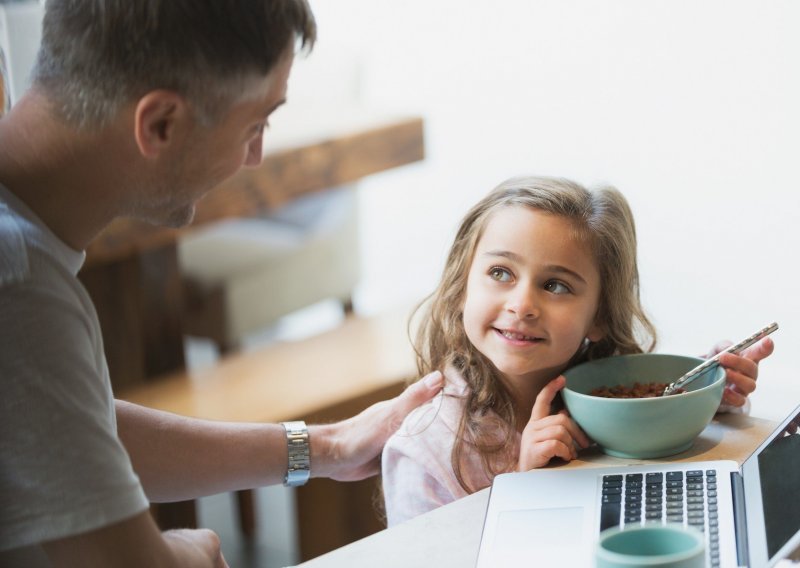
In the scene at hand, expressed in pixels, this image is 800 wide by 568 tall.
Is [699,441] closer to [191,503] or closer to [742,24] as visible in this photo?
[191,503]

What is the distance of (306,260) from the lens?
3.10 m

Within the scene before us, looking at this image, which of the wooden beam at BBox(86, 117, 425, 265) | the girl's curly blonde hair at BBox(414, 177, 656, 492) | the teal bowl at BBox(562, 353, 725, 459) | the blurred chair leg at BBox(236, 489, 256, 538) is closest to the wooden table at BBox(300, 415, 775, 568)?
the teal bowl at BBox(562, 353, 725, 459)

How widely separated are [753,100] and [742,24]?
0.16 metres

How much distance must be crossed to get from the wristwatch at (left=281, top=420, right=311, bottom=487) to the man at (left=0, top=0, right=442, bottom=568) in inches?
13.0

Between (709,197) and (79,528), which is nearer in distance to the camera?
(79,528)

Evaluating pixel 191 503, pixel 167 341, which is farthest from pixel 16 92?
pixel 191 503

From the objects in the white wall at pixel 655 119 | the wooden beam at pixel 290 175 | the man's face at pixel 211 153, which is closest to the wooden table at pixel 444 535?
the man's face at pixel 211 153

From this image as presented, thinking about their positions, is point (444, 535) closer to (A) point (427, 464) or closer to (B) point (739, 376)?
(A) point (427, 464)

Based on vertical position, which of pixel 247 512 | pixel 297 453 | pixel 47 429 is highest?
pixel 47 429

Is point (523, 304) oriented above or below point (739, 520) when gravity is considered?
above

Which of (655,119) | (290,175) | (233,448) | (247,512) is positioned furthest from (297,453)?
(655,119)

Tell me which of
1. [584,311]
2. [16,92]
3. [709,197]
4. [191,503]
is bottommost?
[191,503]

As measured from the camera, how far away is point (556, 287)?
1.31 meters

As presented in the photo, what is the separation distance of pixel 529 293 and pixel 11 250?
0.59 meters
